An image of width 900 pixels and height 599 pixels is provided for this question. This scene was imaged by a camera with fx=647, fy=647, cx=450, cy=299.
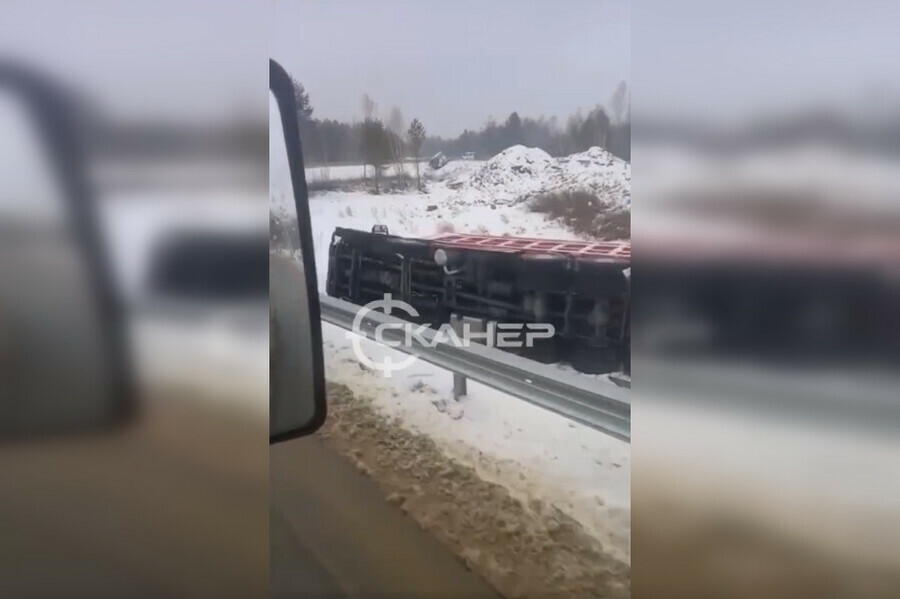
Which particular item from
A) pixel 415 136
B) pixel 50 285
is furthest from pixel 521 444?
pixel 50 285

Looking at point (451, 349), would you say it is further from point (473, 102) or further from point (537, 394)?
point (473, 102)

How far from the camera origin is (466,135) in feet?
3.98

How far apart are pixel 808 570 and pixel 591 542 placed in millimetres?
446

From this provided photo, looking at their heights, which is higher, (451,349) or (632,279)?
(632,279)

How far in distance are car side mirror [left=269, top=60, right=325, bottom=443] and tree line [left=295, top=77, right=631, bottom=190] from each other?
12 centimetres

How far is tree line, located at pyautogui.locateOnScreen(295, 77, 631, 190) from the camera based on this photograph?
1194 millimetres

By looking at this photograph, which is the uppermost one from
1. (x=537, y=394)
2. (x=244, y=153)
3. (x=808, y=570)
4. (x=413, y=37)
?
(x=413, y=37)

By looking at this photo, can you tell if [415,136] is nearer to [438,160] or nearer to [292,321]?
[438,160]

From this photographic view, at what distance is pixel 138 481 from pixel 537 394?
Result: 2.75ft

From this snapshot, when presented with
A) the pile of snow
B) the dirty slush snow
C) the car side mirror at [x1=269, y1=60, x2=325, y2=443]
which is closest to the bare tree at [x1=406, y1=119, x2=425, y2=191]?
the pile of snow

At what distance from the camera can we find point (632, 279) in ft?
4.07

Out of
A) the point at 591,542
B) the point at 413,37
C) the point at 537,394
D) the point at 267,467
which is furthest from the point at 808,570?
the point at 413,37

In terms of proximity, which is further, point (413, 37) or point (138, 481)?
point (138, 481)

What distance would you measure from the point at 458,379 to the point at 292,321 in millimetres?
350
